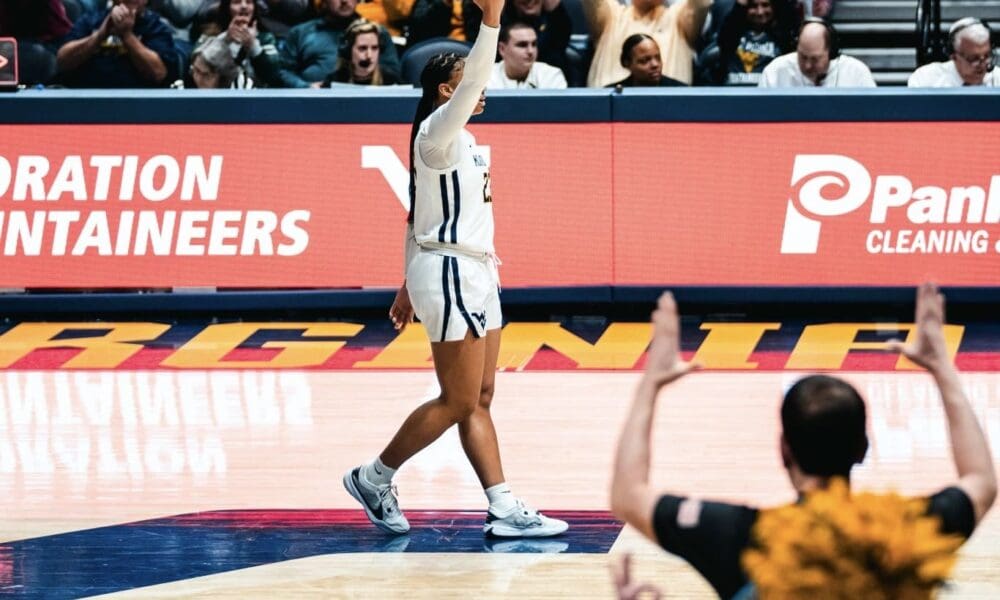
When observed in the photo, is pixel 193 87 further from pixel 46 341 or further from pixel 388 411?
pixel 388 411

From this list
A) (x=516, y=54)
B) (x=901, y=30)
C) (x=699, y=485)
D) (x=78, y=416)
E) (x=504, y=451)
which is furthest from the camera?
(x=901, y=30)

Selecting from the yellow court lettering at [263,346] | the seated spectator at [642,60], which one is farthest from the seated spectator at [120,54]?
the seated spectator at [642,60]

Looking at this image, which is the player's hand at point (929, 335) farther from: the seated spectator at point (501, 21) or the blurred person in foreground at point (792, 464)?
the seated spectator at point (501, 21)

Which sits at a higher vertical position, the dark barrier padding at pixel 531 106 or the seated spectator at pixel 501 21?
the seated spectator at pixel 501 21

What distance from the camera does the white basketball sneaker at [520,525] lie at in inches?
267

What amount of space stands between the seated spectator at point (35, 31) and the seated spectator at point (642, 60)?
400 centimetres

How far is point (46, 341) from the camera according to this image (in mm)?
10898

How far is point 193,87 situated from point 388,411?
4248mm

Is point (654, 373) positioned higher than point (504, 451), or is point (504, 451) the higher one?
point (654, 373)

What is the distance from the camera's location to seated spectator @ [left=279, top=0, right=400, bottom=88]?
1256 centimetres

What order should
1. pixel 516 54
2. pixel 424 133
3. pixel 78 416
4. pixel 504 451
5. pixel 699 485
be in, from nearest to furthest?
pixel 424 133, pixel 699 485, pixel 504 451, pixel 78 416, pixel 516 54

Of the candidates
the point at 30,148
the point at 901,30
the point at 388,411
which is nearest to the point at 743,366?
the point at 388,411

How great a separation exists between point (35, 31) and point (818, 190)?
5705 millimetres

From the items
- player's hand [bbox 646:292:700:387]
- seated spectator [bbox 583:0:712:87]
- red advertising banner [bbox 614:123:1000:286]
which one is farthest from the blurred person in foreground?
seated spectator [bbox 583:0:712:87]
